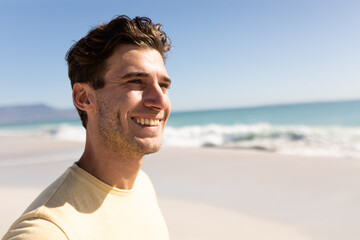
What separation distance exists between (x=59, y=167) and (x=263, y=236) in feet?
26.1

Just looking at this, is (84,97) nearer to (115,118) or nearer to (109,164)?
(115,118)

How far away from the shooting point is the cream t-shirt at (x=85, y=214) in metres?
1.35

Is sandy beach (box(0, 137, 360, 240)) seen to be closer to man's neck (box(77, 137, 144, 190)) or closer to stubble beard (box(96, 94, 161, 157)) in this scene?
man's neck (box(77, 137, 144, 190))

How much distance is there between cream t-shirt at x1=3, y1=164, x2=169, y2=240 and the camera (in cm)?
135

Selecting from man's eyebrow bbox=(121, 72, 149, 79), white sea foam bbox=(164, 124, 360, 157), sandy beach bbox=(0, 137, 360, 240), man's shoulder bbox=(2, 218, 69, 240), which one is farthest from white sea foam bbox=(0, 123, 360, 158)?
man's shoulder bbox=(2, 218, 69, 240)

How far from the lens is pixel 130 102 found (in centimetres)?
170

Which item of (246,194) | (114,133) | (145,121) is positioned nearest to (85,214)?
(114,133)

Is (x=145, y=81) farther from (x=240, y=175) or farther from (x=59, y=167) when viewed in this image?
(x=59, y=167)

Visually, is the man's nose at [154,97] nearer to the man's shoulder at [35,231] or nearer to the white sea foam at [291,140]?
the man's shoulder at [35,231]

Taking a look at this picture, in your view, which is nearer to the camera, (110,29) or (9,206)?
(110,29)

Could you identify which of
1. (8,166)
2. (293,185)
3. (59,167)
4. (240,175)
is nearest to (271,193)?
(293,185)

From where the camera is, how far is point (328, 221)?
5.12 m

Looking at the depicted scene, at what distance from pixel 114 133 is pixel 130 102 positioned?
7.8 inches

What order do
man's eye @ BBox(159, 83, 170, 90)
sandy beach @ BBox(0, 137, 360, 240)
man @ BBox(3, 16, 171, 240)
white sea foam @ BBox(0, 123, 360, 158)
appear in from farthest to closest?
white sea foam @ BBox(0, 123, 360, 158)
sandy beach @ BBox(0, 137, 360, 240)
man's eye @ BBox(159, 83, 170, 90)
man @ BBox(3, 16, 171, 240)
